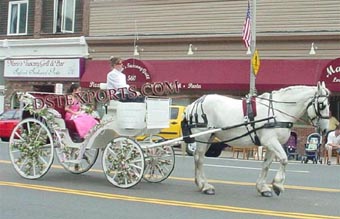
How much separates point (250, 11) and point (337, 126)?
5.68m

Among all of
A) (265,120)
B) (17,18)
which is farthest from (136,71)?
(265,120)

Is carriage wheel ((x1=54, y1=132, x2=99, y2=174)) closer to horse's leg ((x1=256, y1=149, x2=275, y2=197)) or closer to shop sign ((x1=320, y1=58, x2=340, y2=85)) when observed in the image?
horse's leg ((x1=256, y1=149, x2=275, y2=197))

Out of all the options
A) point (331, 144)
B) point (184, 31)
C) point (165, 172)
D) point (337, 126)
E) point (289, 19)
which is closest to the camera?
point (165, 172)

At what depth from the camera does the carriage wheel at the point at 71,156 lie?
1144cm

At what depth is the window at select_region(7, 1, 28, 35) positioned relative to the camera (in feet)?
109

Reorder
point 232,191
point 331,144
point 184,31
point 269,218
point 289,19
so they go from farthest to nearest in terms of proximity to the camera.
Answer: point 184,31, point 289,19, point 331,144, point 232,191, point 269,218

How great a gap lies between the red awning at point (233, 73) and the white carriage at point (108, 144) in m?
13.8

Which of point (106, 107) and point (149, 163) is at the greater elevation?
point (106, 107)

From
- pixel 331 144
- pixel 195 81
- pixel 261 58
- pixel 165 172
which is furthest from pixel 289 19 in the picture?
pixel 165 172

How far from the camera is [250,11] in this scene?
939 inches

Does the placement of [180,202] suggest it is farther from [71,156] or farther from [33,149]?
[33,149]

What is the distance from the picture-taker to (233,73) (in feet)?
84.5

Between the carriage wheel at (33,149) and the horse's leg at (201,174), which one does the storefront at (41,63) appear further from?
the horse's leg at (201,174)

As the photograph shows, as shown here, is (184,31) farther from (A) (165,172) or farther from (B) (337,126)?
(A) (165,172)
